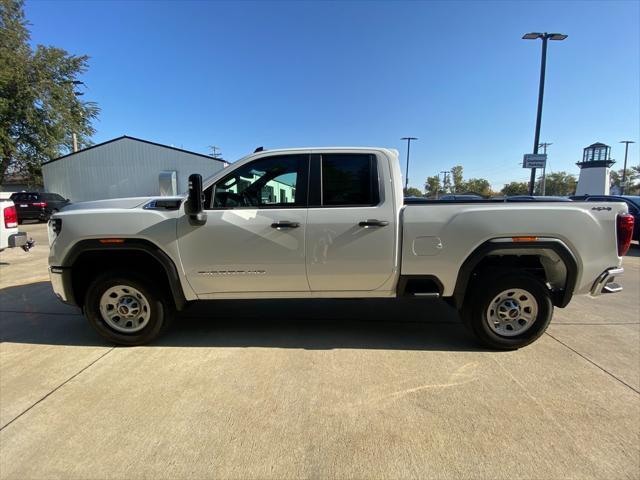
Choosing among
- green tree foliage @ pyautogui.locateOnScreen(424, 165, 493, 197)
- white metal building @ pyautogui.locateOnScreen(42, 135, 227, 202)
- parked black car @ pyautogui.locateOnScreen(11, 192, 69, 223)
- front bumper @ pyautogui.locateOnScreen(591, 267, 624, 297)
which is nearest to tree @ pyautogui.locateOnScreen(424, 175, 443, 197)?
green tree foliage @ pyautogui.locateOnScreen(424, 165, 493, 197)

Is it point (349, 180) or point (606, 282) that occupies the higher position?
point (349, 180)

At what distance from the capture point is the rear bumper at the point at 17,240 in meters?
5.36

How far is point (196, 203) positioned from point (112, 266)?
1280 mm

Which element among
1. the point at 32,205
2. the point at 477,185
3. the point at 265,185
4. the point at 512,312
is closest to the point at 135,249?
the point at 265,185

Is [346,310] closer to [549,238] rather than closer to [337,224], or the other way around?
[337,224]

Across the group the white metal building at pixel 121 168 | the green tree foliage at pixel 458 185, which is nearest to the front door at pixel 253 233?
the white metal building at pixel 121 168

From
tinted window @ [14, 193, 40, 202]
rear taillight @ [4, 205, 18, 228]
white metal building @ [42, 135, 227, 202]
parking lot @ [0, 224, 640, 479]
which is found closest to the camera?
parking lot @ [0, 224, 640, 479]

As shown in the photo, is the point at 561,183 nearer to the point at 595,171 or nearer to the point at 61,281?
the point at 595,171

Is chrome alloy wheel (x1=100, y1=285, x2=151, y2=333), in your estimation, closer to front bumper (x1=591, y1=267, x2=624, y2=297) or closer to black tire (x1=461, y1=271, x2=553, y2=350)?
black tire (x1=461, y1=271, x2=553, y2=350)

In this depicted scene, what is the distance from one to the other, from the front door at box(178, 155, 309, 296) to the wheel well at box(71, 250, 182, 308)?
433 mm

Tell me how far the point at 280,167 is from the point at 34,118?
87.6 feet

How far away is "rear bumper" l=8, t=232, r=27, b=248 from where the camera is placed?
211 inches

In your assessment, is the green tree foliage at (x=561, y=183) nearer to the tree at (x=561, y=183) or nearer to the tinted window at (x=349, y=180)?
the tree at (x=561, y=183)

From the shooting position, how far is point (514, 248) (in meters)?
3.40
